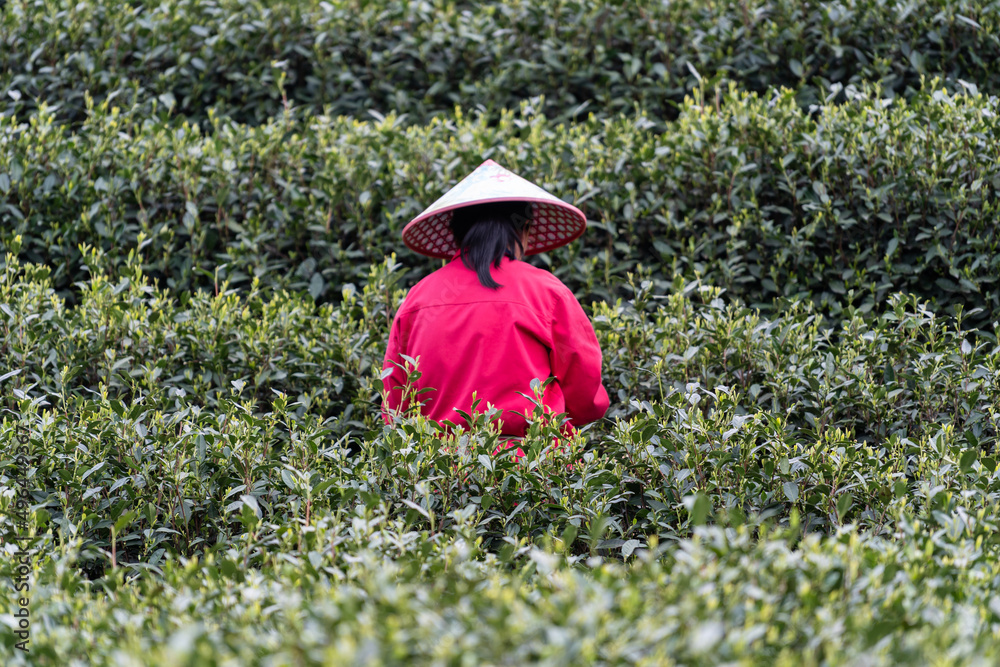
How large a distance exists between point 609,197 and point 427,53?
2.08 meters

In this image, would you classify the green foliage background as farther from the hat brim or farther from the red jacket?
the hat brim

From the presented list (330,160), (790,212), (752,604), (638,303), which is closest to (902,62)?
(790,212)

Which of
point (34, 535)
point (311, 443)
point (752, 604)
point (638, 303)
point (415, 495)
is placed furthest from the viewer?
point (638, 303)

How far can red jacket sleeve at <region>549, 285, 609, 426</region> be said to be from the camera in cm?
317

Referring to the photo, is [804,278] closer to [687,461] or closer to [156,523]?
[687,461]

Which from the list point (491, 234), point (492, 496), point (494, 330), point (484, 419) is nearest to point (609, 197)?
point (491, 234)

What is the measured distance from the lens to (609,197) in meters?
4.54

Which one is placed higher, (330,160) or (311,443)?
(330,160)

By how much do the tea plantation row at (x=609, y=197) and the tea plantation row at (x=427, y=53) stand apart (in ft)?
2.30

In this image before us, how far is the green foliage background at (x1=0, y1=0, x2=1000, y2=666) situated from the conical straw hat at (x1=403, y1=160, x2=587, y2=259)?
44 cm

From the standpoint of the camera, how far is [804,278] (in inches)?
173

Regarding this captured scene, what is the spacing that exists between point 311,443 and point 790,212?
269 centimetres

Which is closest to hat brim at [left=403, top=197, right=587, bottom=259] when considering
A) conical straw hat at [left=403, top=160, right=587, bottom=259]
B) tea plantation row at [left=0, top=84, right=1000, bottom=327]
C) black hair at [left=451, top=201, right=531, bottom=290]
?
conical straw hat at [left=403, top=160, right=587, bottom=259]

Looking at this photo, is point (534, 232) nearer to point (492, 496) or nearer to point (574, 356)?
point (574, 356)
